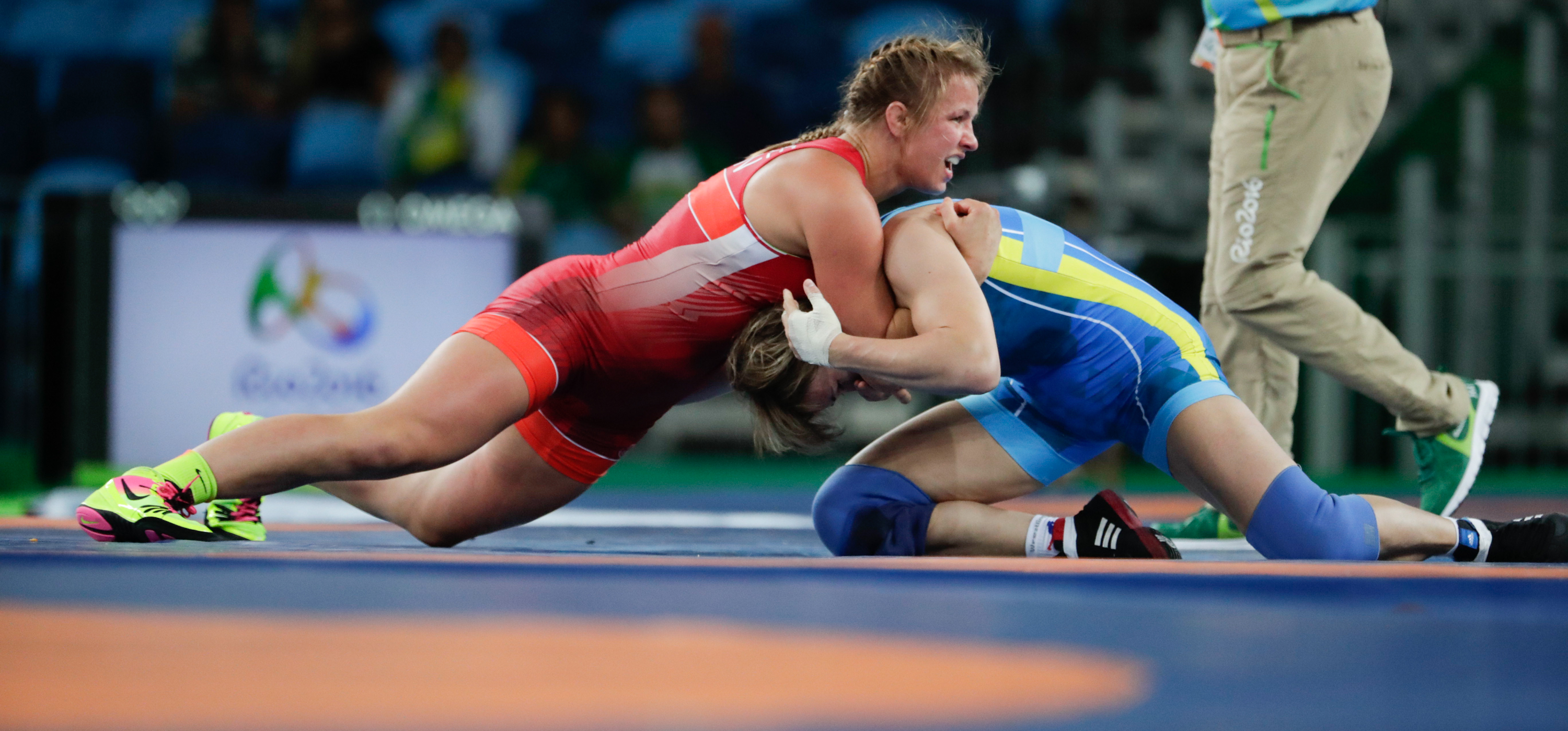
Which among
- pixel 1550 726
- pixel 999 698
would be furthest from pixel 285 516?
pixel 1550 726

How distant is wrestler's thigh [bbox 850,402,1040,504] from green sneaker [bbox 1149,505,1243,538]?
511 mm

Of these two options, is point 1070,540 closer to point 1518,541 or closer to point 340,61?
point 1518,541

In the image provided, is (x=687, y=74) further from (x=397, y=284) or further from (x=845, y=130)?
(x=845, y=130)

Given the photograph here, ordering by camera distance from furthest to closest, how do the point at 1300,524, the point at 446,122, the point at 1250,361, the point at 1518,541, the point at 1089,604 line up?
the point at 446,122 < the point at 1250,361 < the point at 1518,541 < the point at 1300,524 < the point at 1089,604

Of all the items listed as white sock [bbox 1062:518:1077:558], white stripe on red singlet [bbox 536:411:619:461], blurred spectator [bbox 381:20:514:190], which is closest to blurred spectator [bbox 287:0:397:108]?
blurred spectator [bbox 381:20:514:190]

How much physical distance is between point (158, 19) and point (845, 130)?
233 inches

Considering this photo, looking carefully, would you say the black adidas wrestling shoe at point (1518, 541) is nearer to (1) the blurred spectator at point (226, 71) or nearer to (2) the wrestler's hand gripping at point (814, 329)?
(2) the wrestler's hand gripping at point (814, 329)

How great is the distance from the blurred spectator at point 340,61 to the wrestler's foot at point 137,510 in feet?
15.0

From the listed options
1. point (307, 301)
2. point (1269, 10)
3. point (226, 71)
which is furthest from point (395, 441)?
point (226, 71)

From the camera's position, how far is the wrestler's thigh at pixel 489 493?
2451 mm

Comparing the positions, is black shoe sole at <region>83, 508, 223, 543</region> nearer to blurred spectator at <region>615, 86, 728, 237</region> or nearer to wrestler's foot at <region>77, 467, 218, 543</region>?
wrestler's foot at <region>77, 467, 218, 543</region>

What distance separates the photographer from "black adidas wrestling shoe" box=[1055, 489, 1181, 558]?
217 centimetres

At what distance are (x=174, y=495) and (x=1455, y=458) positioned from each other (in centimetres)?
237

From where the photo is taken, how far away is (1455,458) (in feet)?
8.98
